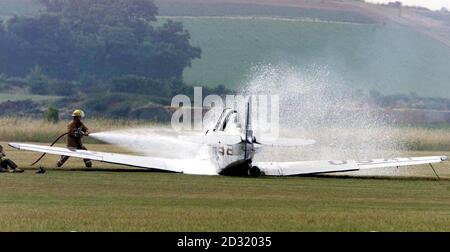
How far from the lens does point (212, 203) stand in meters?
24.5

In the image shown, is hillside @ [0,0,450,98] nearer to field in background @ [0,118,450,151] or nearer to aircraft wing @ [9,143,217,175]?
field in background @ [0,118,450,151]

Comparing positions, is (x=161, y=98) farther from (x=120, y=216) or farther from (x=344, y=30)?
(x=120, y=216)

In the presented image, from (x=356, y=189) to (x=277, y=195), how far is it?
3030 millimetres

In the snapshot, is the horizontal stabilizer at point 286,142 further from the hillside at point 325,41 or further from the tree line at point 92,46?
the tree line at point 92,46

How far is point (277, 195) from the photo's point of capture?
26844 millimetres

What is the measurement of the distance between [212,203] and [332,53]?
4458 centimetres

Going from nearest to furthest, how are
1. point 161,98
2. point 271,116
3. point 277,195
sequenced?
point 277,195
point 271,116
point 161,98

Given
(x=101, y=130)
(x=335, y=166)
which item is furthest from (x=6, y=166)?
(x=101, y=130)

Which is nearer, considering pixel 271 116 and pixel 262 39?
pixel 271 116

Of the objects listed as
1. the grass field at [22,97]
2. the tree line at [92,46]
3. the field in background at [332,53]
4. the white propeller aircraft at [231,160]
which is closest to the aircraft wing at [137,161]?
the white propeller aircraft at [231,160]

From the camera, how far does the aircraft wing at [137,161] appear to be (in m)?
32.5

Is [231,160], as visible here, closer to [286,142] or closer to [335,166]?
[286,142]
